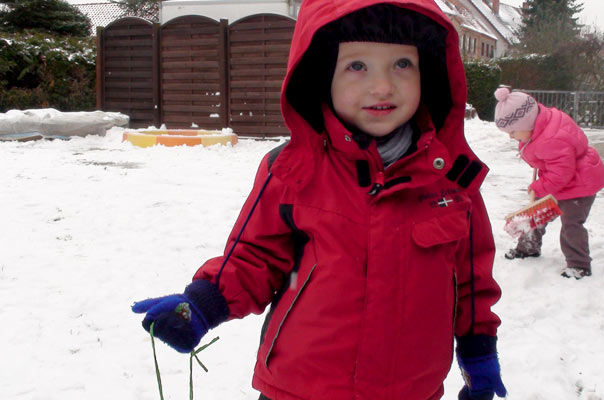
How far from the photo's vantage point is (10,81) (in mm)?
13688

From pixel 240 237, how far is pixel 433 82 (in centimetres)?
77

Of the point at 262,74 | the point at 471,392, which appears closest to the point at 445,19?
the point at 471,392

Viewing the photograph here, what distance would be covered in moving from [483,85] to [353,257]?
19.6m

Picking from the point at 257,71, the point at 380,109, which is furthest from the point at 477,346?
the point at 257,71

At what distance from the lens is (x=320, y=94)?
181 cm

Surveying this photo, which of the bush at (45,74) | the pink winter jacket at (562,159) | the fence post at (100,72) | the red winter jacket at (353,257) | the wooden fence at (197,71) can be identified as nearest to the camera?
the red winter jacket at (353,257)

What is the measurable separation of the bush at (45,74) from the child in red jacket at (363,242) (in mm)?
13324

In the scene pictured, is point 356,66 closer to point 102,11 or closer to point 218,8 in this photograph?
point 218,8

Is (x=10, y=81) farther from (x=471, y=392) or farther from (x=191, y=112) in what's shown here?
(x=471, y=392)

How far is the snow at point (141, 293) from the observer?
8.75ft

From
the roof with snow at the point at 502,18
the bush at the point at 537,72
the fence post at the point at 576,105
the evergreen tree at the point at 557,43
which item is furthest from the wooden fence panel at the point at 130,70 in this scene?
the roof with snow at the point at 502,18

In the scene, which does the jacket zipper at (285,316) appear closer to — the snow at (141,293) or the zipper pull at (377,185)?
the zipper pull at (377,185)

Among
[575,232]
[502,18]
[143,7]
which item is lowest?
[575,232]

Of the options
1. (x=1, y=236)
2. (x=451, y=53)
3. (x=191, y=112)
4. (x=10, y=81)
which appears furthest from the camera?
(x=10, y=81)
